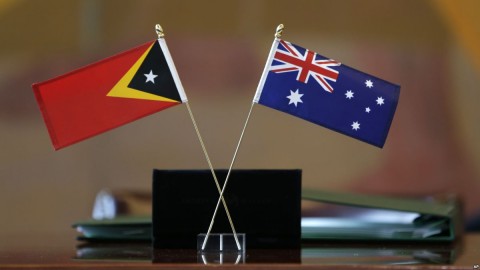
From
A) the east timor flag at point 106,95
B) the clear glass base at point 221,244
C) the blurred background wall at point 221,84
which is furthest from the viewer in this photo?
the blurred background wall at point 221,84

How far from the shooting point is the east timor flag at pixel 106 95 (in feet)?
3.76

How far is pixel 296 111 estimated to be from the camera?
1.14 m

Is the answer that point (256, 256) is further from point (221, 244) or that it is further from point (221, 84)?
point (221, 84)

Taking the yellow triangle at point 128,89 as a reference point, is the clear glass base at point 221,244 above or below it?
below

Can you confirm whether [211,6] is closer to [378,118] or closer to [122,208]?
[122,208]

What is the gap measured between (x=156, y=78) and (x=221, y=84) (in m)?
1.58

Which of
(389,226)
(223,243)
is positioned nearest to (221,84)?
(389,226)

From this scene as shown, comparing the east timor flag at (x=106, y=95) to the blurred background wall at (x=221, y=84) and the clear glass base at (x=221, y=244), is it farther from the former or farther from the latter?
the blurred background wall at (x=221, y=84)

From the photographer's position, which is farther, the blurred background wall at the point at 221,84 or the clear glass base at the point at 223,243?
the blurred background wall at the point at 221,84

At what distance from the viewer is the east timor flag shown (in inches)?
45.1

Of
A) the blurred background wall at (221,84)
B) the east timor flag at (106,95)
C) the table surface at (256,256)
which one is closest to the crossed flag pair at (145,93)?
the east timor flag at (106,95)

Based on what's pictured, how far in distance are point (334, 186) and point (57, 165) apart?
938 millimetres

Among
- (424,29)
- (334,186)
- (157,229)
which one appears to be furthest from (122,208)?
(424,29)

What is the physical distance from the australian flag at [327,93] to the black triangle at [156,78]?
0.13 meters
